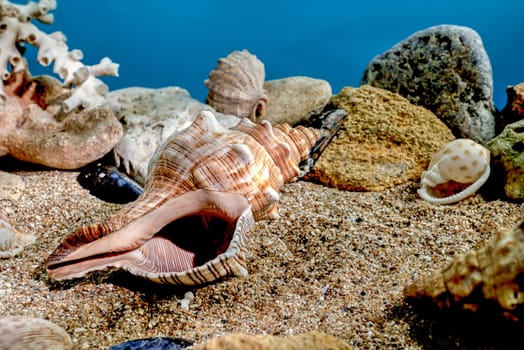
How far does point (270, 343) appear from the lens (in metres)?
1.37

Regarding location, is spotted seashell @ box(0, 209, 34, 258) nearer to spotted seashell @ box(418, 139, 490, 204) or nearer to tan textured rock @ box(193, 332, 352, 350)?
tan textured rock @ box(193, 332, 352, 350)

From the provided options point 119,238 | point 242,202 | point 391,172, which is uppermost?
point 391,172

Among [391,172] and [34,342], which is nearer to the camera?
[34,342]

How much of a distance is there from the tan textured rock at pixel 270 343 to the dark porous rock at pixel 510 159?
214 cm

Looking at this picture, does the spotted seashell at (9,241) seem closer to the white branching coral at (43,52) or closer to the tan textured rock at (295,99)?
the white branching coral at (43,52)

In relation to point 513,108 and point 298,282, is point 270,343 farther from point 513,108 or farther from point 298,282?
point 513,108

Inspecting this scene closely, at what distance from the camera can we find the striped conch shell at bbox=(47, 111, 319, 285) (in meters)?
2.05

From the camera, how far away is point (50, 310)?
1923 millimetres

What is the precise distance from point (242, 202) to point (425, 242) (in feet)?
3.51

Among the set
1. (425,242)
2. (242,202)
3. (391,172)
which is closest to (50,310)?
(242,202)

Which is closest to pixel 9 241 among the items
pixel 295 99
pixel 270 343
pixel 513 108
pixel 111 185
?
pixel 111 185

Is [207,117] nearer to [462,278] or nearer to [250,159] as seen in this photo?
[250,159]

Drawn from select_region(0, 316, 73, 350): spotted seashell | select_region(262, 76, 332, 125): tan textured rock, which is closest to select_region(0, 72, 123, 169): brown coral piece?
select_region(262, 76, 332, 125): tan textured rock

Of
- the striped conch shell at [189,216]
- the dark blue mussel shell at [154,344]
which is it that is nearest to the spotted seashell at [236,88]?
the striped conch shell at [189,216]
